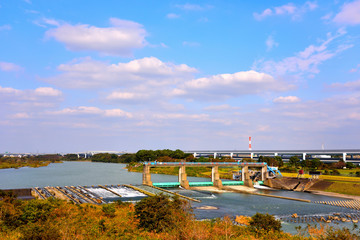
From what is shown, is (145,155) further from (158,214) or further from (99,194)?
(158,214)

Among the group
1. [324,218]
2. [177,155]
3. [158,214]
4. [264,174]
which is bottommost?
[324,218]

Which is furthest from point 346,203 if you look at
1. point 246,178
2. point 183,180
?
point 183,180

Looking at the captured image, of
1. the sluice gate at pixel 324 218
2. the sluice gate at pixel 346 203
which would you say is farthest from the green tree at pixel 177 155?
the sluice gate at pixel 324 218

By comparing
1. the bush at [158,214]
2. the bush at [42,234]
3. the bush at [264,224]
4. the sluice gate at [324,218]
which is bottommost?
the sluice gate at [324,218]

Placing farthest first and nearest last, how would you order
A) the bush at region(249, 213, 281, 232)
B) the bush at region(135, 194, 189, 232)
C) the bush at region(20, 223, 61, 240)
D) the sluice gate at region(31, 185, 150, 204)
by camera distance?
the sluice gate at region(31, 185, 150, 204) < the bush at region(249, 213, 281, 232) < the bush at region(135, 194, 189, 232) < the bush at region(20, 223, 61, 240)

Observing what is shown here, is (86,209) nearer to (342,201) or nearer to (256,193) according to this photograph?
(256,193)

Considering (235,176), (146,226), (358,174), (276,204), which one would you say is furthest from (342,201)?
(146,226)

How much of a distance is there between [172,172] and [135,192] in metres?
69.2

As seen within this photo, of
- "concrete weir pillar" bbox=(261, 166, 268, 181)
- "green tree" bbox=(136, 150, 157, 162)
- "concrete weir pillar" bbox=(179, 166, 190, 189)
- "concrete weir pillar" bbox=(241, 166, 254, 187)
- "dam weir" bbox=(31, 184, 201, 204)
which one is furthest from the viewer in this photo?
"green tree" bbox=(136, 150, 157, 162)

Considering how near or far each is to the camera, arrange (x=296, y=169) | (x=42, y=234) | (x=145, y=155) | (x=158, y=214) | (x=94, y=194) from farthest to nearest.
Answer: (x=145, y=155) < (x=296, y=169) < (x=94, y=194) < (x=158, y=214) < (x=42, y=234)

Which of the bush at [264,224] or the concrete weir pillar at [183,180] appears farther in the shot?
the concrete weir pillar at [183,180]

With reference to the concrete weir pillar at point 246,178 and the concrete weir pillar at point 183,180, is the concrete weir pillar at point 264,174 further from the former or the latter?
the concrete weir pillar at point 183,180

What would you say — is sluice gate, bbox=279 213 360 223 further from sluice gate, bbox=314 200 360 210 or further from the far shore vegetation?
the far shore vegetation

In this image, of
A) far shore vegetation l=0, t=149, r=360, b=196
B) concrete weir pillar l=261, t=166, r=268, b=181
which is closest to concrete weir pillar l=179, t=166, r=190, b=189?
concrete weir pillar l=261, t=166, r=268, b=181
